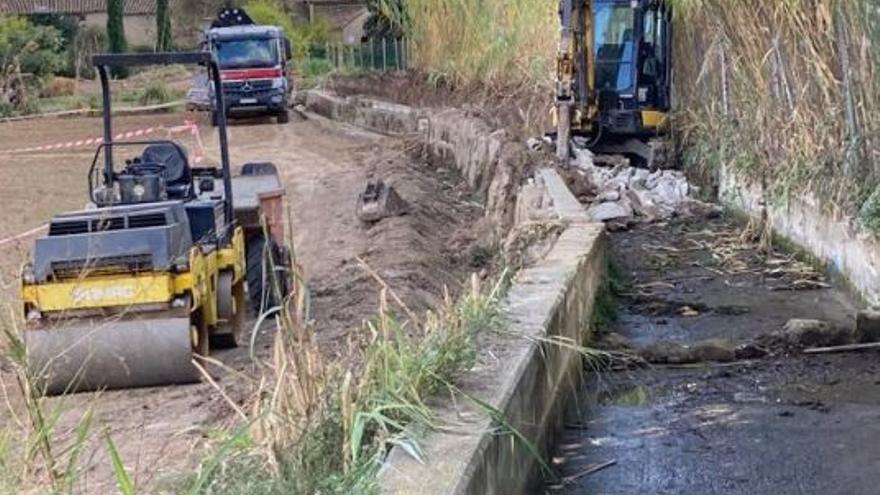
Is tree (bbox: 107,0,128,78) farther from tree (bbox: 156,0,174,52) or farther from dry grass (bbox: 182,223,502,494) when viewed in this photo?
dry grass (bbox: 182,223,502,494)

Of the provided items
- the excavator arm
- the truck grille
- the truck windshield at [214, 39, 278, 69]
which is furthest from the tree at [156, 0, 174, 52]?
the excavator arm

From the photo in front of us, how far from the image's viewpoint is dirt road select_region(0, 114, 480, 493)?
8109 mm

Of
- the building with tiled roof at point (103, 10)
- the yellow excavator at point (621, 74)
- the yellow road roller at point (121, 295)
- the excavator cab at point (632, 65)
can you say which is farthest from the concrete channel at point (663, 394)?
the building with tiled roof at point (103, 10)

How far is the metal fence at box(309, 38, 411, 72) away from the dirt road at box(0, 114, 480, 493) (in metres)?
3.37

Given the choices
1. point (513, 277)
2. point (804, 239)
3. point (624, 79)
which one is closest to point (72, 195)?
point (624, 79)

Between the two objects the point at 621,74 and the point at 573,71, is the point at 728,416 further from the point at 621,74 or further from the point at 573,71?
the point at 621,74

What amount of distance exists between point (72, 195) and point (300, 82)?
2569 cm

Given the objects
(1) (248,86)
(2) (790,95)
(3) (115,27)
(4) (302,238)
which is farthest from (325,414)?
(3) (115,27)

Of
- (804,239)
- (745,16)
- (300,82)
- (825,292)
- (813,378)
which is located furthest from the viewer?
(300,82)

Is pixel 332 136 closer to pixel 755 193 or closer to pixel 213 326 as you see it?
pixel 755 193

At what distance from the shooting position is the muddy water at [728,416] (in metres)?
6.91

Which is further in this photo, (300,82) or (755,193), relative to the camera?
(300,82)

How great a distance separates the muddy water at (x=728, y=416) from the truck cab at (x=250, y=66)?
27524 millimetres

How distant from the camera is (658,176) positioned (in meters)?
18.9
